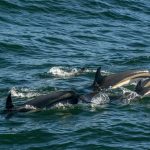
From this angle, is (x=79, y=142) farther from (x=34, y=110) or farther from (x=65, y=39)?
(x=65, y=39)

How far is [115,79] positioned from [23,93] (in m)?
3.50

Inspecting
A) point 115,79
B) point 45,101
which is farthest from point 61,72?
point 45,101

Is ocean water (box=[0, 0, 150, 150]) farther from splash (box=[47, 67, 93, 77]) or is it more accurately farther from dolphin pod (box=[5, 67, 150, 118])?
dolphin pod (box=[5, 67, 150, 118])

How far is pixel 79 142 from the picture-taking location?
18.2 m

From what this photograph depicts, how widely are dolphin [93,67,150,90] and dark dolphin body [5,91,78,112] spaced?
2.29 metres

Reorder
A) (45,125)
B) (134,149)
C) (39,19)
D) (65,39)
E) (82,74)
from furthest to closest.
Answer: (39,19)
(65,39)
(82,74)
(45,125)
(134,149)

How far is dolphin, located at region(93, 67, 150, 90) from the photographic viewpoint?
23.4 metres

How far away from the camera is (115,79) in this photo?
78.3 ft

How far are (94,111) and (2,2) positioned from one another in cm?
Answer: 1714

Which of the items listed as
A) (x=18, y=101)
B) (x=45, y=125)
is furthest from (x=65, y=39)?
(x=45, y=125)

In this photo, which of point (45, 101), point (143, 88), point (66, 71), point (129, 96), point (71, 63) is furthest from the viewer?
point (71, 63)

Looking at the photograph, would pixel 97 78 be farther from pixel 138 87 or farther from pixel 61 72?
pixel 61 72

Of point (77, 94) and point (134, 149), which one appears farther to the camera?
point (77, 94)

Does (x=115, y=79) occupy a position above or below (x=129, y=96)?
above
